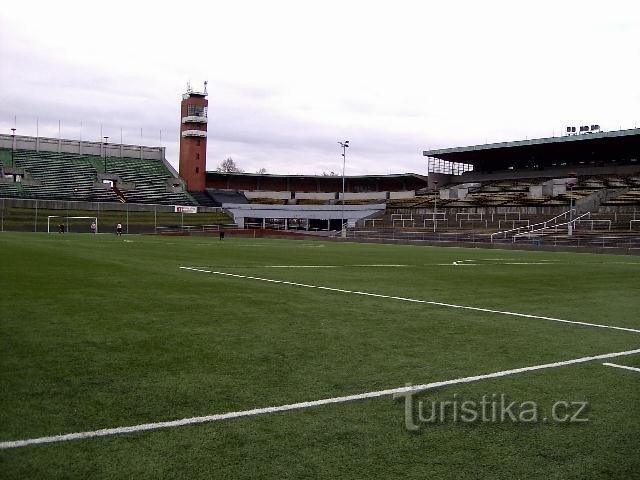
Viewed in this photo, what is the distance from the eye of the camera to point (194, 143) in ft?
305

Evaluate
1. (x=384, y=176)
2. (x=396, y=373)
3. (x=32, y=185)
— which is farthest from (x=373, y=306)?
(x=384, y=176)

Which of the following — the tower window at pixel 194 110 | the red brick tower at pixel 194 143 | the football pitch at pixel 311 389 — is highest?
the tower window at pixel 194 110

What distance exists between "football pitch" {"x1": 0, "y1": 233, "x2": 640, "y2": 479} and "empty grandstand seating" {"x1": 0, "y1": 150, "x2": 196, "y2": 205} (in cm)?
7249

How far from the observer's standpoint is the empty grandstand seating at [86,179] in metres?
77.0

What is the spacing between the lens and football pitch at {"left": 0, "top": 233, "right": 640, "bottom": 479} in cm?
371

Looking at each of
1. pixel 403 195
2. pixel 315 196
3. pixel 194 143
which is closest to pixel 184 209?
pixel 194 143

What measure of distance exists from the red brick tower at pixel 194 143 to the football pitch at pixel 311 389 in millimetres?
84361

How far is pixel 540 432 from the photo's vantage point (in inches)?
170

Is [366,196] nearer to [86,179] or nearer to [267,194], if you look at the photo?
[267,194]

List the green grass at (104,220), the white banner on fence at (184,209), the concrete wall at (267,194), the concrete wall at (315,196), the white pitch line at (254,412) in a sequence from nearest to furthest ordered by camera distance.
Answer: the white pitch line at (254,412) → the green grass at (104,220) → the white banner on fence at (184,209) → the concrete wall at (267,194) → the concrete wall at (315,196)

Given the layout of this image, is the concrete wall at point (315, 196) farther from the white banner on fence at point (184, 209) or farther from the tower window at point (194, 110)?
the white banner on fence at point (184, 209)

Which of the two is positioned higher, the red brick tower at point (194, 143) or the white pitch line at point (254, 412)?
the red brick tower at point (194, 143)

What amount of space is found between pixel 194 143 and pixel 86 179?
55.9 feet

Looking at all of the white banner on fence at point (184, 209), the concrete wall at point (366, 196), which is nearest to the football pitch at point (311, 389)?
the white banner on fence at point (184, 209)
